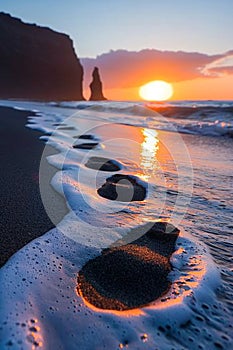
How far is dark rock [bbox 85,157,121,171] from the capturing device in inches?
132

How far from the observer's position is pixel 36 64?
66.9 m

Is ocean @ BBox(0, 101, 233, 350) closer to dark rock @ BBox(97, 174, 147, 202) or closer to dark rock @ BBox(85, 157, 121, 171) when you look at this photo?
dark rock @ BBox(97, 174, 147, 202)

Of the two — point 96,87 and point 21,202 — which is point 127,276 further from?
point 96,87

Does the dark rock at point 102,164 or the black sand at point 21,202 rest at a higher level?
the dark rock at point 102,164

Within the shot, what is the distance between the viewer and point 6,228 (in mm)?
1642

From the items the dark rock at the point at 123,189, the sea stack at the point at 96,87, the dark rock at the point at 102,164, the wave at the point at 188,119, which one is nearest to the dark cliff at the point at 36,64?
the sea stack at the point at 96,87

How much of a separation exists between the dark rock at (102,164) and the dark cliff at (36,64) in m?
64.2

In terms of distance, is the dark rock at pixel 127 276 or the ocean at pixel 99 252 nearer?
the ocean at pixel 99 252

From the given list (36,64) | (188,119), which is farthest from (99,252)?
(36,64)

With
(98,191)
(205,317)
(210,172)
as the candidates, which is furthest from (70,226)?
(210,172)

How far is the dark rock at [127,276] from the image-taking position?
116cm

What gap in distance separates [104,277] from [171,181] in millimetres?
1829

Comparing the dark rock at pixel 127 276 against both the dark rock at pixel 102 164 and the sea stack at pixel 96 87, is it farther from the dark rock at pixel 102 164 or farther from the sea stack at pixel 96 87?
the sea stack at pixel 96 87

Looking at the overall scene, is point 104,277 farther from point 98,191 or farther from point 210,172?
point 210,172
